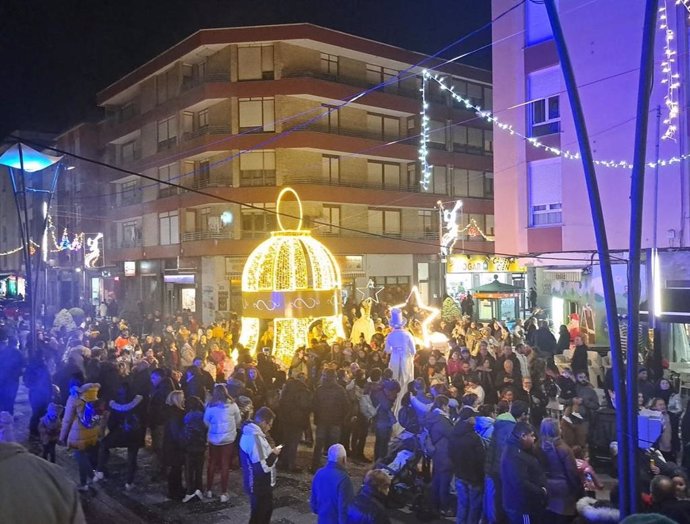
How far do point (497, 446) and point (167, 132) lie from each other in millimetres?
36536

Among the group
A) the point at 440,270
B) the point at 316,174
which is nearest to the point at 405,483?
the point at 316,174

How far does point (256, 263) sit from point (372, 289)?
24356mm

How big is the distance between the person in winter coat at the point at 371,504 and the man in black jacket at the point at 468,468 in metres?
1.92

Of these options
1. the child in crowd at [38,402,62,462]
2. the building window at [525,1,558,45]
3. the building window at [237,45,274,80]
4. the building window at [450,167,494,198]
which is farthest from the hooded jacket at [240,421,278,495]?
the building window at [450,167,494,198]

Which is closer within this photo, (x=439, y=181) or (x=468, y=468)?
(x=468, y=468)

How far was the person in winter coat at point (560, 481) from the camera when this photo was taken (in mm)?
6738

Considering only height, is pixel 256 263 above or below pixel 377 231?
below

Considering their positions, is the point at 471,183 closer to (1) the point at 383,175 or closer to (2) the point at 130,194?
(1) the point at 383,175

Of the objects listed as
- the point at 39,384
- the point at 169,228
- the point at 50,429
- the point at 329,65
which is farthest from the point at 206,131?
the point at 50,429

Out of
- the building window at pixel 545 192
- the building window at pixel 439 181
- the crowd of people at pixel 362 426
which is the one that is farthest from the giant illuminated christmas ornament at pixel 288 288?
the building window at pixel 439 181

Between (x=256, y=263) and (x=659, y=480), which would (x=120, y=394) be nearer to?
(x=256, y=263)

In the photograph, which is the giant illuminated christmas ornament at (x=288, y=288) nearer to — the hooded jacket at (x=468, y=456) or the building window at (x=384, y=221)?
the hooded jacket at (x=468, y=456)

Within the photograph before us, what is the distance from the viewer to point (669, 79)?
625 inches

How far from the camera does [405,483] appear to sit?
29.1 feet
